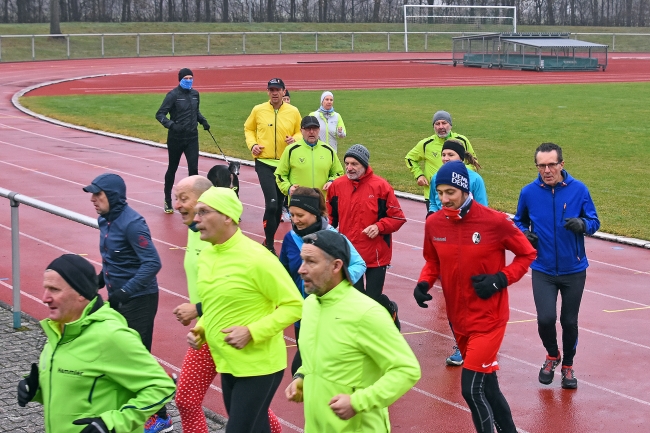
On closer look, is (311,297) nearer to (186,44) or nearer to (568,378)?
(568,378)

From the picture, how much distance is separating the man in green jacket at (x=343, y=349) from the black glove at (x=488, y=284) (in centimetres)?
193

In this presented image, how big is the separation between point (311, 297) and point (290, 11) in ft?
275

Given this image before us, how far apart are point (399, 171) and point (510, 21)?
195ft

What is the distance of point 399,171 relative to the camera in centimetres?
2111

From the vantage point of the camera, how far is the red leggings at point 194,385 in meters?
6.66

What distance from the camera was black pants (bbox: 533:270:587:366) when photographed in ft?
→ 28.3

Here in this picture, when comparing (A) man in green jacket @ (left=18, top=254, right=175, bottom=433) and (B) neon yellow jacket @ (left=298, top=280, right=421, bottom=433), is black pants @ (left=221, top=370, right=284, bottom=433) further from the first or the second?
(A) man in green jacket @ (left=18, top=254, right=175, bottom=433)

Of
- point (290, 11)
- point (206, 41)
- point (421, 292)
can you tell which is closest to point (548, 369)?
point (421, 292)

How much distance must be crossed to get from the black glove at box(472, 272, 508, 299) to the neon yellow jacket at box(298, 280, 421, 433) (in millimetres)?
1953

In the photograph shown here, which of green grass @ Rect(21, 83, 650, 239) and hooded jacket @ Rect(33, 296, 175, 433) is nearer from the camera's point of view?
hooded jacket @ Rect(33, 296, 175, 433)

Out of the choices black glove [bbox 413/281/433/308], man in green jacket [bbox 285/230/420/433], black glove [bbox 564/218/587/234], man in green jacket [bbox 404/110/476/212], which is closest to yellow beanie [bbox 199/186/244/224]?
Result: man in green jacket [bbox 285/230/420/433]

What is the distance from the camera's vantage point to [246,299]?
602 centimetres

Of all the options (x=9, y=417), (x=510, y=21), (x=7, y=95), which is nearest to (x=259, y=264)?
(x=9, y=417)

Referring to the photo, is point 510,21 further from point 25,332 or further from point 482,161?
point 25,332
